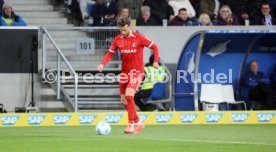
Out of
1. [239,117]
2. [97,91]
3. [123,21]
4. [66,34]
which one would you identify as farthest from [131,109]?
[66,34]

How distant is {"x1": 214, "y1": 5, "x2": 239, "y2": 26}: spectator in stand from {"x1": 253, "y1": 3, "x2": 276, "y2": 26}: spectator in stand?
28.1 inches

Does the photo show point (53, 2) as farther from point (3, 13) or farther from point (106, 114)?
point (106, 114)

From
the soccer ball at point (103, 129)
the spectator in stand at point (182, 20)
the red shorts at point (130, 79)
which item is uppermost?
the spectator in stand at point (182, 20)

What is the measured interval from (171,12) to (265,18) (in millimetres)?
2471

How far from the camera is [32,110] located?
2283 cm

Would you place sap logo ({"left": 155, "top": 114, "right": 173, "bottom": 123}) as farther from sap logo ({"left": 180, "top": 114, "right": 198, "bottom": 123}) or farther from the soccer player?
the soccer player

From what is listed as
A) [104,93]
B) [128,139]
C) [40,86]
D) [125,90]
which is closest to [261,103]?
[104,93]

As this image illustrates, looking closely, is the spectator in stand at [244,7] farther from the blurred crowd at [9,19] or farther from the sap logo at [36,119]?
the sap logo at [36,119]

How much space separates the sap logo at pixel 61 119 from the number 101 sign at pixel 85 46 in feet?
7.96

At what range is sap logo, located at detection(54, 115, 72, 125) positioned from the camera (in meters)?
21.6

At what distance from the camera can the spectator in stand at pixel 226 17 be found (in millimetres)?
24109

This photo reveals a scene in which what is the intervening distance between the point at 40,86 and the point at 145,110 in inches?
107

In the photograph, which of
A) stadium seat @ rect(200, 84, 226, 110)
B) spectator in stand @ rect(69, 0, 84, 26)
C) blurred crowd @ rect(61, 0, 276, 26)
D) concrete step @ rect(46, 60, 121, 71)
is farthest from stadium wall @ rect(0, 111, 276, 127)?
spectator in stand @ rect(69, 0, 84, 26)

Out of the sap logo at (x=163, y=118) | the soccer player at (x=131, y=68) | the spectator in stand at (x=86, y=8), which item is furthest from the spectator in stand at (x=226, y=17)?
the soccer player at (x=131, y=68)
